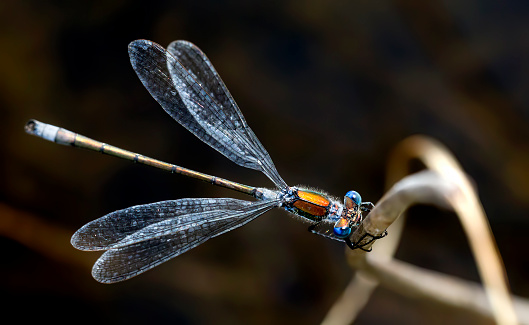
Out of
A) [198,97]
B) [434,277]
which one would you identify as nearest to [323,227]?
[434,277]

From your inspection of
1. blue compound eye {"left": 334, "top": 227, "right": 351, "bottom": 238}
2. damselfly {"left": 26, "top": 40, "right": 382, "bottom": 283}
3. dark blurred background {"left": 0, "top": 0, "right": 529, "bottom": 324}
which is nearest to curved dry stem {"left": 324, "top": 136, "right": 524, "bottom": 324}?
blue compound eye {"left": 334, "top": 227, "right": 351, "bottom": 238}

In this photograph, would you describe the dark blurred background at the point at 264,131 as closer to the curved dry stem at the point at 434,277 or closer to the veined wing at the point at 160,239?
the curved dry stem at the point at 434,277

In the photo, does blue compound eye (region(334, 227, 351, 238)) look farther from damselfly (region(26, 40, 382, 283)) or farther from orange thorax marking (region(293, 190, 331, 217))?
orange thorax marking (region(293, 190, 331, 217))

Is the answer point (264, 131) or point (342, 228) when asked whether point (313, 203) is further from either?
point (264, 131)

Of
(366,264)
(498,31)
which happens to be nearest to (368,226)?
(366,264)

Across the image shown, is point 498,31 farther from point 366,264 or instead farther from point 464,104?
point 366,264

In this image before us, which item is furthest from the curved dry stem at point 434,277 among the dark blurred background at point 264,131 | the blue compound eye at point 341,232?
the dark blurred background at point 264,131
